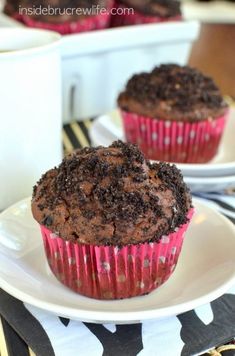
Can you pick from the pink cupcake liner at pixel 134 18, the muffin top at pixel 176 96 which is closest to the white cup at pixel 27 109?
the muffin top at pixel 176 96

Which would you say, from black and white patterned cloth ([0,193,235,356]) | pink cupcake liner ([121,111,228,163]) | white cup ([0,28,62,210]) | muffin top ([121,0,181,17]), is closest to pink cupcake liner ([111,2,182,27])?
muffin top ([121,0,181,17])

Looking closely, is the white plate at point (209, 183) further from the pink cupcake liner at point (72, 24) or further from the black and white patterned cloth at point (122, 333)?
the pink cupcake liner at point (72, 24)

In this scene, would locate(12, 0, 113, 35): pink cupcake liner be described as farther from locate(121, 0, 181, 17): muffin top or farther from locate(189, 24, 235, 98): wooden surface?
locate(189, 24, 235, 98): wooden surface

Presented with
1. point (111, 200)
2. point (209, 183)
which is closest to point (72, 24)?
point (209, 183)

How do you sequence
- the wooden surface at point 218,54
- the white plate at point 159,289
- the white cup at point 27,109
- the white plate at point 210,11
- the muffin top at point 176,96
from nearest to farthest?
the white plate at point 159,289
the white cup at point 27,109
the muffin top at point 176,96
the wooden surface at point 218,54
the white plate at point 210,11

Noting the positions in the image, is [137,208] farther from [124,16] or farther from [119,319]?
[124,16]

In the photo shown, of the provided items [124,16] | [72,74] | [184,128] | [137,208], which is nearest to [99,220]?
[137,208]
